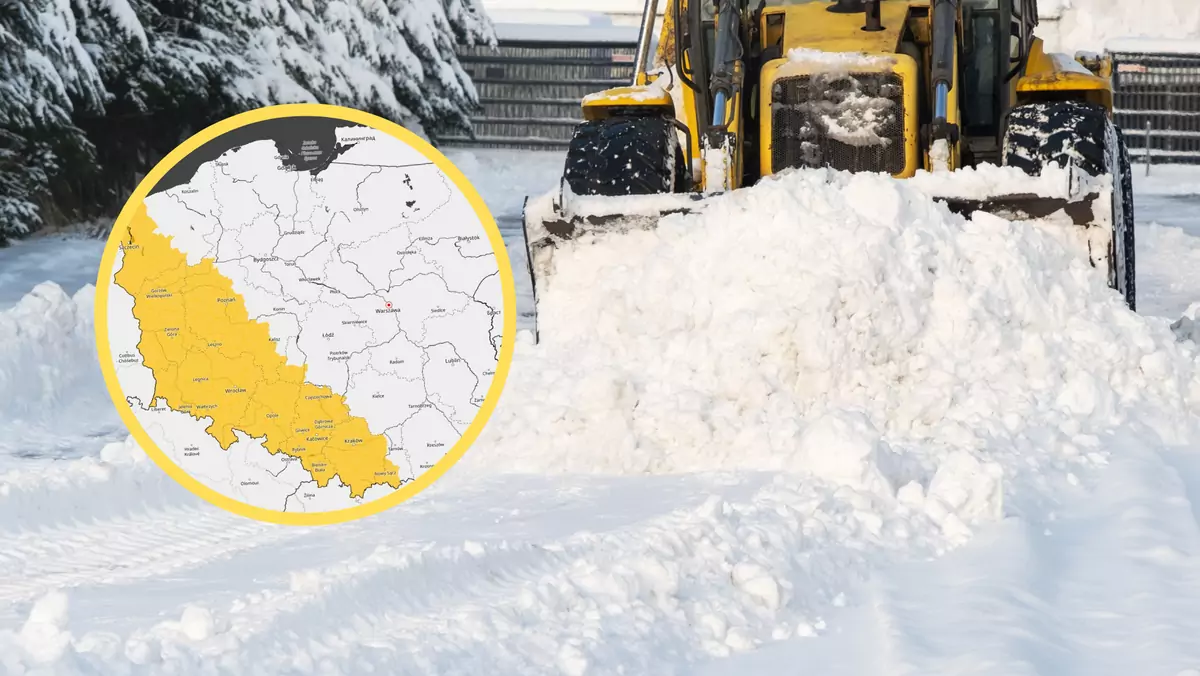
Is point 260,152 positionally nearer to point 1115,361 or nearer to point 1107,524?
point 1107,524

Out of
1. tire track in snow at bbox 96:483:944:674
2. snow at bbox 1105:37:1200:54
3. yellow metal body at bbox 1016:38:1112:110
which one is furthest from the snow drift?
snow at bbox 1105:37:1200:54

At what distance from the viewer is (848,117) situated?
21.2 ft

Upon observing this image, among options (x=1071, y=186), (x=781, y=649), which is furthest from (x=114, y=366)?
(x=1071, y=186)

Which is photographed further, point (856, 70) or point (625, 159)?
point (625, 159)

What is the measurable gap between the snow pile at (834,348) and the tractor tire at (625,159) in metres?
0.87

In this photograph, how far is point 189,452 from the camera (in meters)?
3.37

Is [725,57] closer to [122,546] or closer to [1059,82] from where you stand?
[1059,82]

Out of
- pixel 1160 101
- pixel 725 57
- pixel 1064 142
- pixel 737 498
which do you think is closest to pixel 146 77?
pixel 725 57

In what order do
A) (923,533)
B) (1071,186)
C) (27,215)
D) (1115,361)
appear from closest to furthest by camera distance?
(923,533)
(1115,361)
(1071,186)
(27,215)

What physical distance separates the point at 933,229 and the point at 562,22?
2060cm

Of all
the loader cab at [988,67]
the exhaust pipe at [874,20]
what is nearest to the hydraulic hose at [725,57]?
the exhaust pipe at [874,20]

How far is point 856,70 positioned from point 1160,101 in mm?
14401

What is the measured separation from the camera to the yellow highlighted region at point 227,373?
3.34m

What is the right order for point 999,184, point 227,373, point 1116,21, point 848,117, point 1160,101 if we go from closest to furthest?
1. point 227,373
2. point 999,184
3. point 848,117
4. point 1160,101
5. point 1116,21
